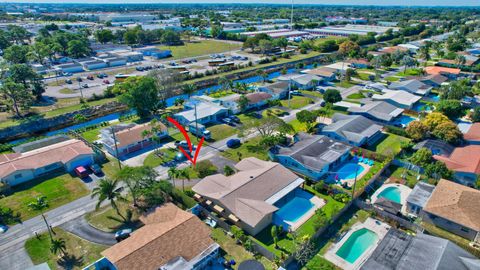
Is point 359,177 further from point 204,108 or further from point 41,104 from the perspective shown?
point 41,104

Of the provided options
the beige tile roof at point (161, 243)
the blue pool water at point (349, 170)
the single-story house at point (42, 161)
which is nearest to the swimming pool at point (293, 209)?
the blue pool water at point (349, 170)

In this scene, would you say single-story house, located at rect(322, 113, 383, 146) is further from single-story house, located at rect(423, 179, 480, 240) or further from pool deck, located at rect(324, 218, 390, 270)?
pool deck, located at rect(324, 218, 390, 270)

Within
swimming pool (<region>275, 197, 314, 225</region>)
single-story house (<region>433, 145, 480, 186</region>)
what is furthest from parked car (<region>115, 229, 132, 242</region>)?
single-story house (<region>433, 145, 480, 186</region>)

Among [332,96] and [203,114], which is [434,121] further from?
[203,114]

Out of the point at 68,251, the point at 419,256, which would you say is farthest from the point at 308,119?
the point at 68,251

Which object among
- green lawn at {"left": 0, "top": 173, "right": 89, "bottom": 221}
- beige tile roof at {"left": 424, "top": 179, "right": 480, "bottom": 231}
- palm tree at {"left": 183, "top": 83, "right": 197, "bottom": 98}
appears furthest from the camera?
palm tree at {"left": 183, "top": 83, "right": 197, "bottom": 98}

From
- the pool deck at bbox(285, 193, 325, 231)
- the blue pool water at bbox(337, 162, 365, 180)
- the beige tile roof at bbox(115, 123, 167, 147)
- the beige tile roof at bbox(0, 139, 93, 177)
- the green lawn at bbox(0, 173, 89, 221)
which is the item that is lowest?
the pool deck at bbox(285, 193, 325, 231)

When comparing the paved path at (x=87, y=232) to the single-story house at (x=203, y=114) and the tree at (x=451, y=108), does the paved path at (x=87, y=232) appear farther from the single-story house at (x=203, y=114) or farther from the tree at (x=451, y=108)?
the tree at (x=451, y=108)
